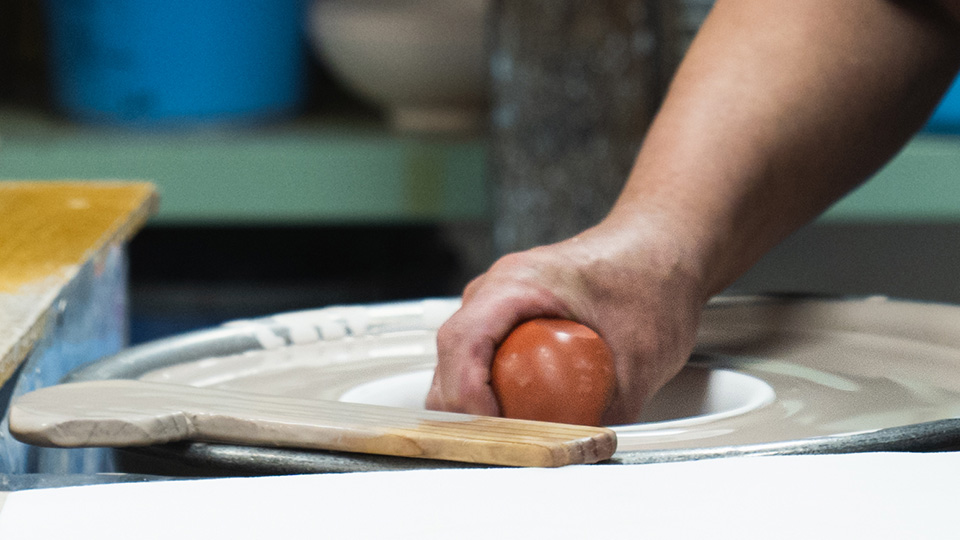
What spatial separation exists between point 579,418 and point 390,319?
0.18m

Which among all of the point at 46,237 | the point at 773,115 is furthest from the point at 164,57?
the point at 773,115

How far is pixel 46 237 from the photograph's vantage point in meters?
0.52

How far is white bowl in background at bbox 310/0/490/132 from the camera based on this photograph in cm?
121

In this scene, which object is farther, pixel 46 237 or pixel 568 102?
pixel 568 102

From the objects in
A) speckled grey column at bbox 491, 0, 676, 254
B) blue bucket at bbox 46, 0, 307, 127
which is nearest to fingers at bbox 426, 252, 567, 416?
speckled grey column at bbox 491, 0, 676, 254

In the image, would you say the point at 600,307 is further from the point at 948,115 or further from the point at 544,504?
the point at 948,115

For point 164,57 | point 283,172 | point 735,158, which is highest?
point 735,158

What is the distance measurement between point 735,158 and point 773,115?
0.09 ft

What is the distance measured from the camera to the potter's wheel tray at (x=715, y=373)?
31cm

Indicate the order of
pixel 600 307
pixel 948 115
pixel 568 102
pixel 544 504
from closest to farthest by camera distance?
1. pixel 544 504
2. pixel 600 307
3. pixel 568 102
4. pixel 948 115

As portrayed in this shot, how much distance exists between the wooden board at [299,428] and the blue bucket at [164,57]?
3.20 ft

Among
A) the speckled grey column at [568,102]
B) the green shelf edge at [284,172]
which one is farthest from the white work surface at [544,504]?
the green shelf edge at [284,172]

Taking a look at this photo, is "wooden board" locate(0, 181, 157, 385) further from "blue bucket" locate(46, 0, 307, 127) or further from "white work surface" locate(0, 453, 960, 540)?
"blue bucket" locate(46, 0, 307, 127)

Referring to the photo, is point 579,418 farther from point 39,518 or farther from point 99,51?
point 99,51
